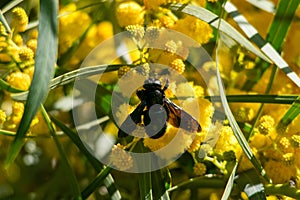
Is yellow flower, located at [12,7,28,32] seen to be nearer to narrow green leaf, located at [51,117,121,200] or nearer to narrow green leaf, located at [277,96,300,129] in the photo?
narrow green leaf, located at [51,117,121,200]

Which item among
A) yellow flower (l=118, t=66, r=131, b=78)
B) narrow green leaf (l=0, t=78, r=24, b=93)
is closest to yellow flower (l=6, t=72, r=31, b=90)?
narrow green leaf (l=0, t=78, r=24, b=93)

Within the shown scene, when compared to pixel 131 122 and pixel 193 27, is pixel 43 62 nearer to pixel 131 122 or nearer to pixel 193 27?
pixel 131 122

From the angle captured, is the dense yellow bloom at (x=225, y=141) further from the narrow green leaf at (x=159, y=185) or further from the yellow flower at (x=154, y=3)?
the yellow flower at (x=154, y=3)

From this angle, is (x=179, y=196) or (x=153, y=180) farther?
(x=179, y=196)

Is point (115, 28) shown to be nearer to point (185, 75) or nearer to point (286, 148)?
point (185, 75)

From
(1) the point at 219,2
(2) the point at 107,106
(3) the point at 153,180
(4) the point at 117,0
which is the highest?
(4) the point at 117,0

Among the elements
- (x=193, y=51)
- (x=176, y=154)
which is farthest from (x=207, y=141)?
(x=193, y=51)
